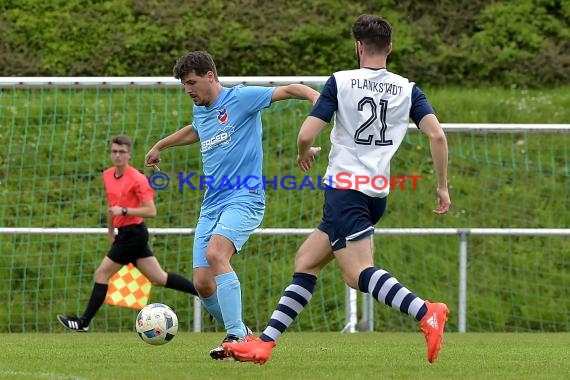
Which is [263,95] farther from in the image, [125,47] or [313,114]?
[125,47]

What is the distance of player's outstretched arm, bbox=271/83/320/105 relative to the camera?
7.35 m

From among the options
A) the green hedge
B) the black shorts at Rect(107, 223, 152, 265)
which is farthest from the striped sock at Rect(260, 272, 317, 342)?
the green hedge

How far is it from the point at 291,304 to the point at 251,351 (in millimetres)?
390

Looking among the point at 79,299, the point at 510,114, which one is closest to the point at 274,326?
the point at 79,299

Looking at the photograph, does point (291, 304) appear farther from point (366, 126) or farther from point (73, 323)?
point (73, 323)

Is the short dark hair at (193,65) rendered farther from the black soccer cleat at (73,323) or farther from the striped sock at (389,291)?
the black soccer cleat at (73,323)

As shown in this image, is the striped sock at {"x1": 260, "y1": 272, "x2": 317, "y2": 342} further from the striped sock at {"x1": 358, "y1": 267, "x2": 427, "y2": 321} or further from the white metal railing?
the white metal railing

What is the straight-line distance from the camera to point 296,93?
Answer: 749 cm

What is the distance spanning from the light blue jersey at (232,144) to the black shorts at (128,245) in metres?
3.48

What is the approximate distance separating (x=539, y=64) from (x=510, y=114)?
1.66 metres

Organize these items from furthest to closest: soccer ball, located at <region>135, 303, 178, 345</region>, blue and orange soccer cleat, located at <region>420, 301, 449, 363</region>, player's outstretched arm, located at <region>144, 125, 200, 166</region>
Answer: player's outstretched arm, located at <region>144, 125, 200, 166</region> < soccer ball, located at <region>135, 303, 178, 345</region> < blue and orange soccer cleat, located at <region>420, 301, 449, 363</region>

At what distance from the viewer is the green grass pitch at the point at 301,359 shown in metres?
6.30

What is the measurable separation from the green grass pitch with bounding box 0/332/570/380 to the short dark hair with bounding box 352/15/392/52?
180 centimetres

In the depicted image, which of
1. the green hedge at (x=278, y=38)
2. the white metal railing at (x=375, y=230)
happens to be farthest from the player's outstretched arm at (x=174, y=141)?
the green hedge at (x=278, y=38)
